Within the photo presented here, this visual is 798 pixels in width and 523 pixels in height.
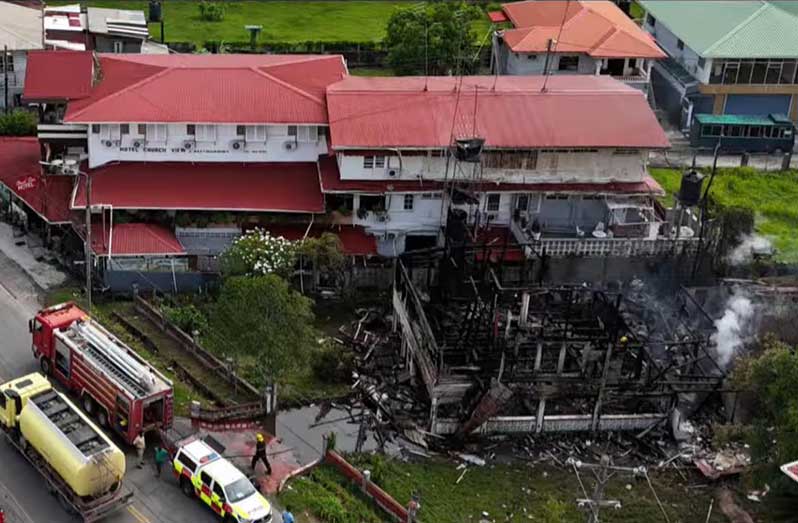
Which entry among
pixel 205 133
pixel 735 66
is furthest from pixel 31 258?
pixel 735 66

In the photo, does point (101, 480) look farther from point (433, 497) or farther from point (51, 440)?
point (433, 497)

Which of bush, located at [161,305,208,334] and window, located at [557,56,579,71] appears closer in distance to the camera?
bush, located at [161,305,208,334]

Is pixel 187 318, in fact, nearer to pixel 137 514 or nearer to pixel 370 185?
pixel 370 185

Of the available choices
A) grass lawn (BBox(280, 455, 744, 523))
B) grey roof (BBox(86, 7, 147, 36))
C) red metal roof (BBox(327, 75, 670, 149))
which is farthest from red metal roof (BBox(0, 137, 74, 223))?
grass lawn (BBox(280, 455, 744, 523))

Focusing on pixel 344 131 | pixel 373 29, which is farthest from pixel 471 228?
pixel 373 29

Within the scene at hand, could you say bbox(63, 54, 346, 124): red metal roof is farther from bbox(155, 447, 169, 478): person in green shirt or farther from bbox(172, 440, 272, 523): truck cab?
bbox(172, 440, 272, 523): truck cab

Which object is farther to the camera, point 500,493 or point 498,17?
point 498,17
